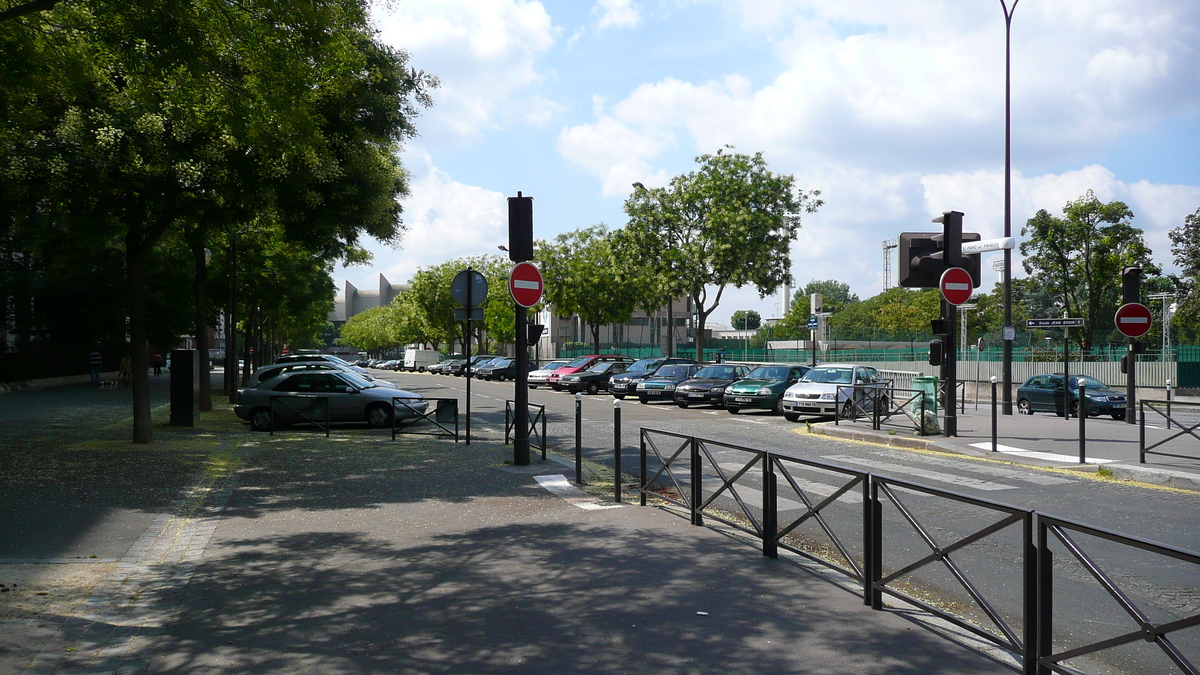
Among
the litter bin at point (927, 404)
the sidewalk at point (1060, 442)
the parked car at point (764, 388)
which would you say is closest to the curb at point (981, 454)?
the sidewalk at point (1060, 442)

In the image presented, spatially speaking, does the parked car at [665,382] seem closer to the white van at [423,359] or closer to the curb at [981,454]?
Answer: the curb at [981,454]

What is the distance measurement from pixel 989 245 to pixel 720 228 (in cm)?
→ 2240

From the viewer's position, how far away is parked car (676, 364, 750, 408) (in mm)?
27156

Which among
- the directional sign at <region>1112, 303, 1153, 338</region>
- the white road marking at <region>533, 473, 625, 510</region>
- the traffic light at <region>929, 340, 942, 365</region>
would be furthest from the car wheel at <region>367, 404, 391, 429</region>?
the directional sign at <region>1112, 303, 1153, 338</region>

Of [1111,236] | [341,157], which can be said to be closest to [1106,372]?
[1111,236]

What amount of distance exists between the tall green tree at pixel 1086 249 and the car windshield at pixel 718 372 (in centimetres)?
1721

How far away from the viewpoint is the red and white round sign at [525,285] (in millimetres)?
11938

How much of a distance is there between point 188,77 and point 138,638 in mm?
7517

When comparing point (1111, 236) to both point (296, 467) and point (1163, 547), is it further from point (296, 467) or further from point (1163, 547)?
point (1163, 547)

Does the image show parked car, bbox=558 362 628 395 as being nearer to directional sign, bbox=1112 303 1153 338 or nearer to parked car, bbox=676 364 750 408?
parked car, bbox=676 364 750 408

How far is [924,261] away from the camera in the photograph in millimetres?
15523

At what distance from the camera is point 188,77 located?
34.1 feet

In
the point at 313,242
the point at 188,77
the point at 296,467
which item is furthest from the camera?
the point at 313,242

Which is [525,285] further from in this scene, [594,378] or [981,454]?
[594,378]
